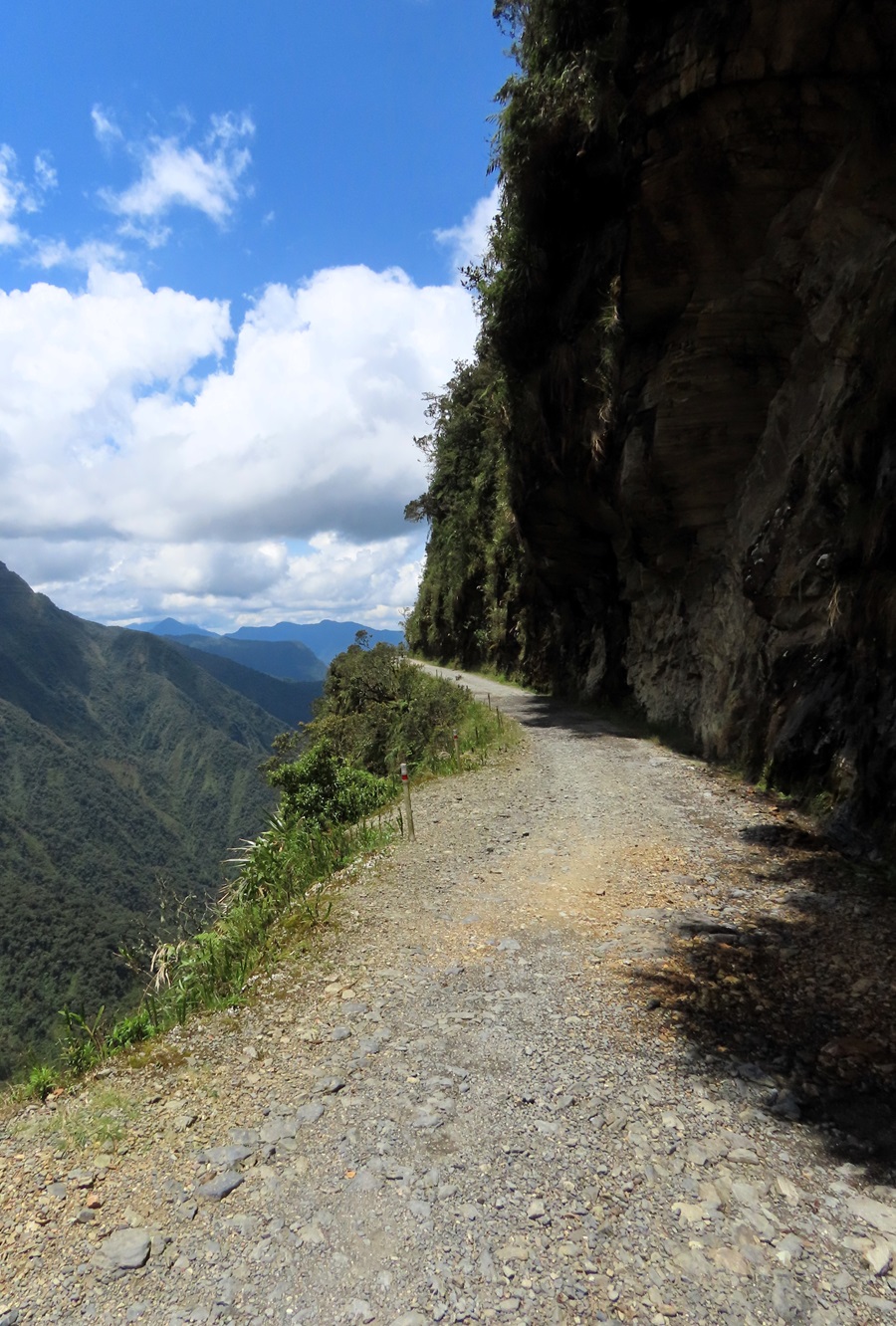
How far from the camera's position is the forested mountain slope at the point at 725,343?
7.31m

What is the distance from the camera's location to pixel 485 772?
12.6 m

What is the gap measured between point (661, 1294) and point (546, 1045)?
1.70 m

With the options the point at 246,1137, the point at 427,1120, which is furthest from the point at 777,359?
the point at 246,1137

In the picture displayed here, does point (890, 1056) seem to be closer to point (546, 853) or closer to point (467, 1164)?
point (467, 1164)

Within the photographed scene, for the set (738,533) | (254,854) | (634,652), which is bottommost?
(254,854)

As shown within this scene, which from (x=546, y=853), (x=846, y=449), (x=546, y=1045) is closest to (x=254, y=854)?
(x=546, y=853)

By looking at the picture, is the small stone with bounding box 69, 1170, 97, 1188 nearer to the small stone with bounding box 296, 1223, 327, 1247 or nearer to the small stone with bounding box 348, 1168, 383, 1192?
the small stone with bounding box 296, 1223, 327, 1247

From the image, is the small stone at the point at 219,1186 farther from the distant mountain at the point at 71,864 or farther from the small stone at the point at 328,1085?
the distant mountain at the point at 71,864

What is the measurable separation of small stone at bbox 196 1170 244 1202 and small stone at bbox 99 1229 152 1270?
0.92 ft

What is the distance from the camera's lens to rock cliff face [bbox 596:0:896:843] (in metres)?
7.11

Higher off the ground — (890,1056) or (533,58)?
(533,58)

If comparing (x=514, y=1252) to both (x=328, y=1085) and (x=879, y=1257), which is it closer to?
(x=879, y=1257)

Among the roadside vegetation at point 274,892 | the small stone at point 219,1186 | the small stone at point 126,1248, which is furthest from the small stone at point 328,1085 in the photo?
the roadside vegetation at point 274,892

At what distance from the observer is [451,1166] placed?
10.8 ft
